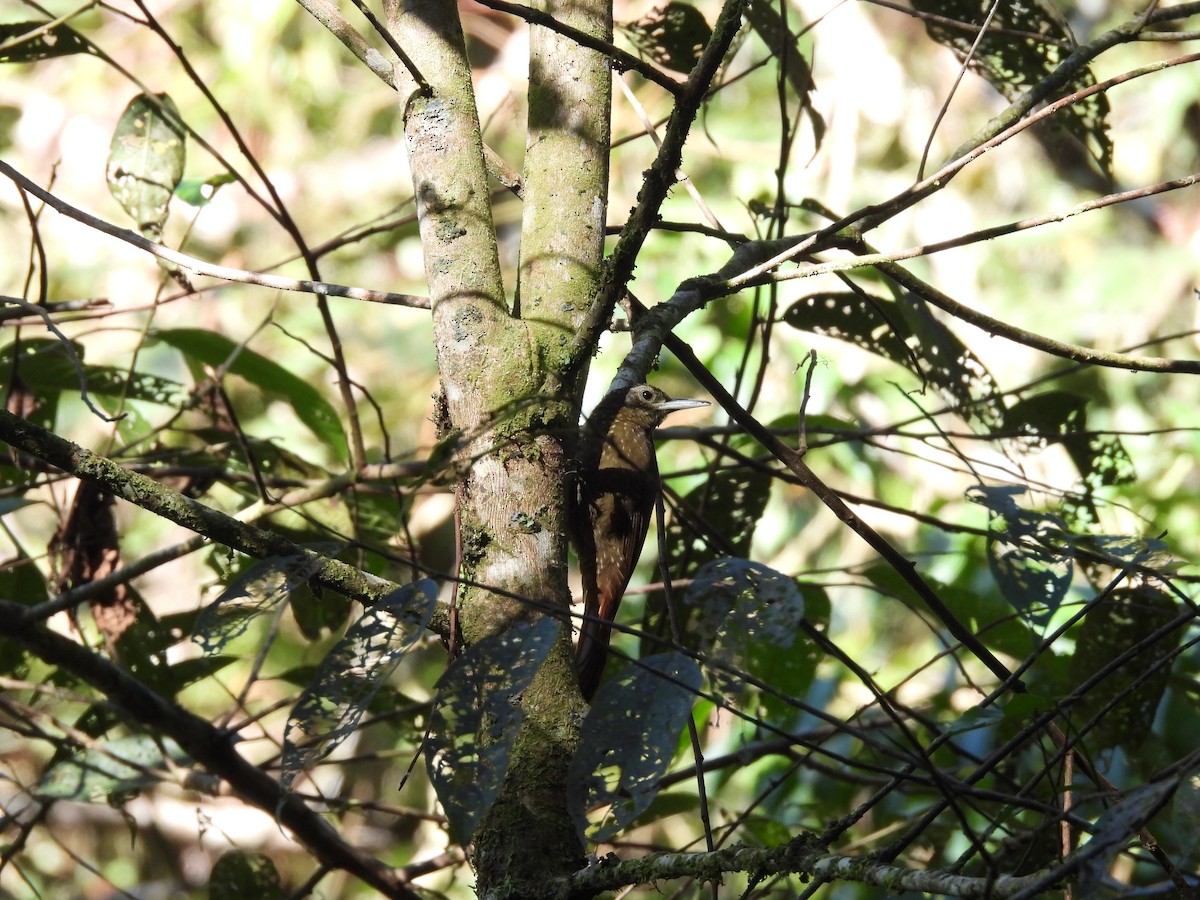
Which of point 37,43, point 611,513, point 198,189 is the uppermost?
point 37,43

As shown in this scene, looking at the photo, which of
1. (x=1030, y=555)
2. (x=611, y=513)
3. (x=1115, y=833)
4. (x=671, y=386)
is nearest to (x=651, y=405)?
(x=611, y=513)

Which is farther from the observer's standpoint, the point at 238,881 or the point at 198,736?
the point at 238,881

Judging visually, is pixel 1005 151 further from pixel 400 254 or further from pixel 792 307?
pixel 792 307

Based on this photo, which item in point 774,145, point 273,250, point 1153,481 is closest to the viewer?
point 1153,481

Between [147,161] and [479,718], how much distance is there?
179 centimetres

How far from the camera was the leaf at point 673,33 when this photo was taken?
2297mm

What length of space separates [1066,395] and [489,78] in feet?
20.1

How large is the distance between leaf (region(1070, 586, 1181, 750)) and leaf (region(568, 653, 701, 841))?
129 centimetres

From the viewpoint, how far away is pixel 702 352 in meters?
4.18

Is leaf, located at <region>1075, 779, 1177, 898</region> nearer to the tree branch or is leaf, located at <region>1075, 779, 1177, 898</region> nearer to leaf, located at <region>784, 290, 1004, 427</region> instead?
the tree branch

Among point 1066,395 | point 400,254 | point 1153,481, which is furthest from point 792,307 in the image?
point 400,254

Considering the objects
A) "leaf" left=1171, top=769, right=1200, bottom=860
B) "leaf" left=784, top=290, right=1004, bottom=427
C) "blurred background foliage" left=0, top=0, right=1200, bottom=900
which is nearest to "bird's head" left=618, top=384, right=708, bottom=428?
"blurred background foliage" left=0, top=0, right=1200, bottom=900

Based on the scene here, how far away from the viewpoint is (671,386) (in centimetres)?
580

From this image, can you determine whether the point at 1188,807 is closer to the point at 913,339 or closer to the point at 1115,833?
the point at 1115,833
